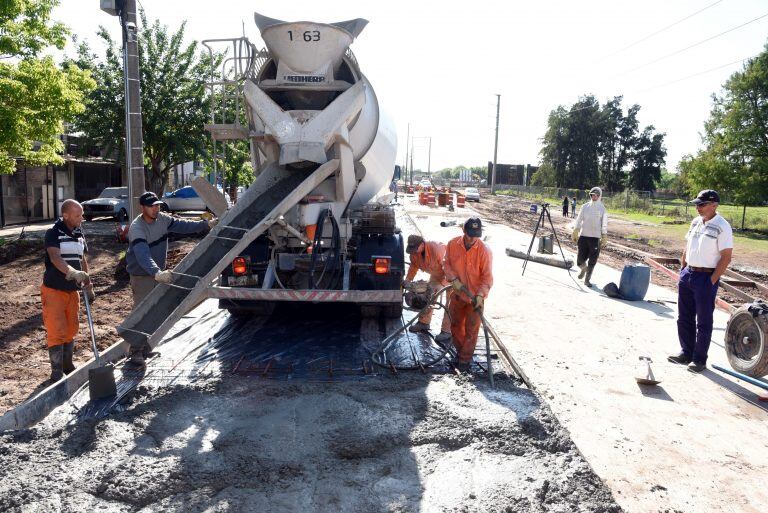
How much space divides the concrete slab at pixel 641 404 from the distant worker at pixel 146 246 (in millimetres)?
4107

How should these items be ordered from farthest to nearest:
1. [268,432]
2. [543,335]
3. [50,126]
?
[50,126]
[543,335]
[268,432]

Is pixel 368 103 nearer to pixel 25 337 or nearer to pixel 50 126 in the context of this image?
pixel 25 337

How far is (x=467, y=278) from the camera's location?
5.83 m

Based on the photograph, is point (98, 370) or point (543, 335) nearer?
point (98, 370)

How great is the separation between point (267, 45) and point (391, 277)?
3108 millimetres

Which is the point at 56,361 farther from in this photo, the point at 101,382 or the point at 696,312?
the point at 696,312

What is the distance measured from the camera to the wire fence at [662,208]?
2681cm

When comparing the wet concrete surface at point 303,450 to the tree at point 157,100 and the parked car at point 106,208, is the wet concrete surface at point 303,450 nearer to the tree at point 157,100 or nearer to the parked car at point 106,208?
the tree at point 157,100

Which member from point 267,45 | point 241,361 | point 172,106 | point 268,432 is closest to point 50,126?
point 172,106

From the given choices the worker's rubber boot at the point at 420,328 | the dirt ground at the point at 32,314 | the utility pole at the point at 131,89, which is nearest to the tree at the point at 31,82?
the dirt ground at the point at 32,314

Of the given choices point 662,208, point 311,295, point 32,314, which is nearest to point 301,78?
point 311,295

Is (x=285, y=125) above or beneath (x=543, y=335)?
above

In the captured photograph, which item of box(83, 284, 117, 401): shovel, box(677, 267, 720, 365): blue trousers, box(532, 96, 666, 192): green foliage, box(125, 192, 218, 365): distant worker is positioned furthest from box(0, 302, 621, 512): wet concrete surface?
box(532, 96, 666, 192): green foliage

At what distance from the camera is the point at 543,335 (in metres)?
7.21
